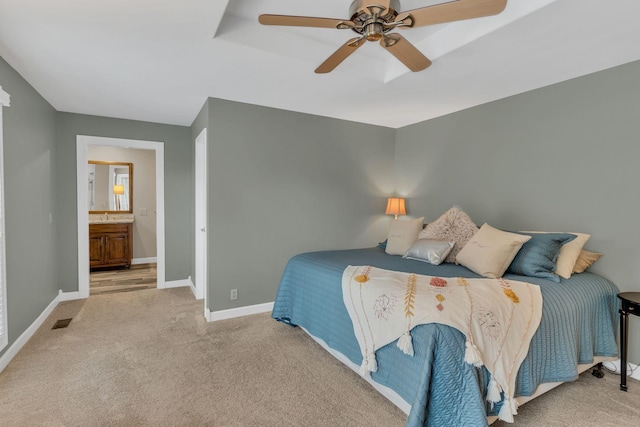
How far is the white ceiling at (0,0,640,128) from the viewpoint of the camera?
180 cm

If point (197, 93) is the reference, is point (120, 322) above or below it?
below

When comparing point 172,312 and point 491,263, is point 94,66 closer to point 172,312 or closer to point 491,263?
point 172,312

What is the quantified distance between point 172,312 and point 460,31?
12.4 ft

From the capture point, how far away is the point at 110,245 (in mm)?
5332

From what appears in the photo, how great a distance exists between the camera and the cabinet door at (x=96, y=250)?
521 cm

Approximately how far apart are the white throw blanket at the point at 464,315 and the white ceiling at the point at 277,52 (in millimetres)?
1609

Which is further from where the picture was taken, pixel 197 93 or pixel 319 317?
pixel 197 93

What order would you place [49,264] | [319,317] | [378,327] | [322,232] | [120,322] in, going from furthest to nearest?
[322,232]
[49,264]
[120,322]
[319,317]
[378,327]

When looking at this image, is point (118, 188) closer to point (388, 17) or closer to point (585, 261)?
point (388, 17)

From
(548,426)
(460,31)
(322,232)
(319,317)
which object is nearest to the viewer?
(548,426)

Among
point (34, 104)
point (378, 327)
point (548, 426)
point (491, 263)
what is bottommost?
point (548, 426)

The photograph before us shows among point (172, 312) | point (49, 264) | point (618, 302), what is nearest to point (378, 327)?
point (618, 302)

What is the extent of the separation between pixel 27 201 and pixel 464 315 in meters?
3.67

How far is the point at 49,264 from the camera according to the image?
137 inches
